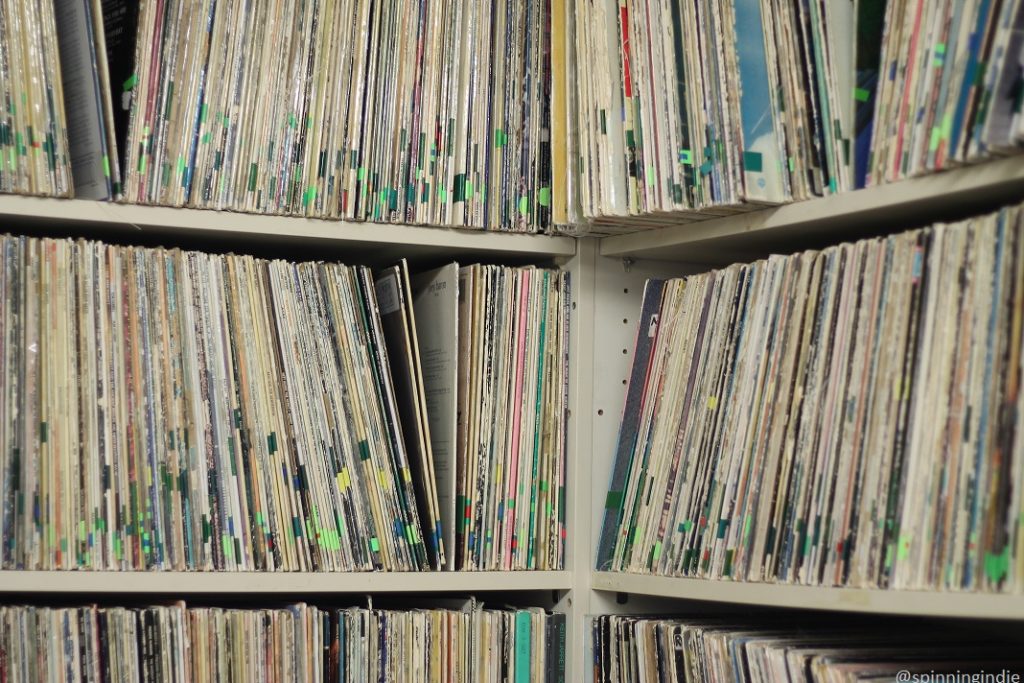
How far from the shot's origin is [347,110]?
1.45 meters

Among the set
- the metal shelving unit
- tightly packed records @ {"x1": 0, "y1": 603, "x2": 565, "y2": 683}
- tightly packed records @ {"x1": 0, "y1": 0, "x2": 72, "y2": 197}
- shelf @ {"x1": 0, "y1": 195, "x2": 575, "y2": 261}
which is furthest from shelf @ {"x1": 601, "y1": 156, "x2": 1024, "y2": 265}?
tightly packed records @ {"x1": 0, "y1": 0, "x2": 72, "y2": 197}

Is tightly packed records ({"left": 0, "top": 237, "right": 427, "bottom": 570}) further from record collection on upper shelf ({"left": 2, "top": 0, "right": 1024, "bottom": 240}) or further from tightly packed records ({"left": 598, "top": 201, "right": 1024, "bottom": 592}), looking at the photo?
tightly packed records ({"left": 598, "top": 201, "right": 1024, "bottom": 592})

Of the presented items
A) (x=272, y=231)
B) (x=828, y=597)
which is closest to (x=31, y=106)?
(x=272, y=231)

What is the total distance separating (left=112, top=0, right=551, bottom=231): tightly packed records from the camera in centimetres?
138

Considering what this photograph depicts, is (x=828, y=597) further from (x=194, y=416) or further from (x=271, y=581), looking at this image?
(x=194, y=416)

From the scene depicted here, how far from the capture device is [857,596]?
43.4 inches

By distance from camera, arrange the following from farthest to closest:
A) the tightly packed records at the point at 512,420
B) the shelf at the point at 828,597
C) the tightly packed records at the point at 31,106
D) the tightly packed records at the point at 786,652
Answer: the tightly packed records at the point at 512,420 < the tightly packed records at the point at 31,106 < the tightly packed records at the point at 786,652 < the shelf at the point at 828,597

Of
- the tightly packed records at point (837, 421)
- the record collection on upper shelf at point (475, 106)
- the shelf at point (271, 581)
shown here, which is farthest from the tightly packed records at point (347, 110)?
the shelf at point (271, 581)

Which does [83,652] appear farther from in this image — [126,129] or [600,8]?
[600,8]

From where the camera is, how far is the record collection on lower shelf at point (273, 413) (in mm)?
1311

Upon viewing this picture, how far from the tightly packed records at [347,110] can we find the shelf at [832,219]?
6.4 inches

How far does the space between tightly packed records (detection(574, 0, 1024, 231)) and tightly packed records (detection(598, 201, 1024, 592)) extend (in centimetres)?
9

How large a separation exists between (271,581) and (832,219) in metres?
0.73

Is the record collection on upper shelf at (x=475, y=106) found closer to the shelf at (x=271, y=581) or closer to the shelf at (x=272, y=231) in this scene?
the shelf at (x=272, y=231)
